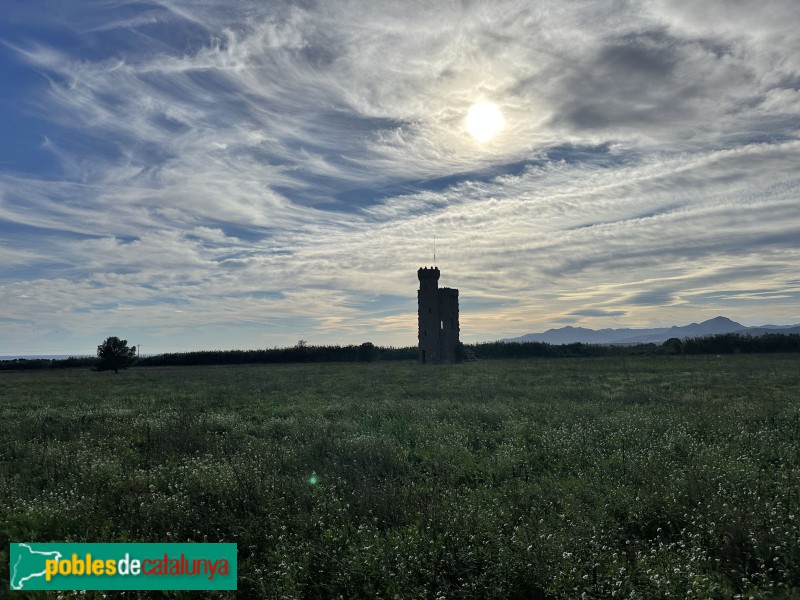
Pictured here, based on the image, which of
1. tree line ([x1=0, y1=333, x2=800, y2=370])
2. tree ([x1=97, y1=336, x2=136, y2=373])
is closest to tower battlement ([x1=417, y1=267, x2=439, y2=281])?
tree line ([x1=0, y1=333, x2=800, y2=370])

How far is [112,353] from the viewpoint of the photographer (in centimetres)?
5684

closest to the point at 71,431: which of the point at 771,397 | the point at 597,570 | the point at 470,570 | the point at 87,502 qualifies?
the point at 87,502

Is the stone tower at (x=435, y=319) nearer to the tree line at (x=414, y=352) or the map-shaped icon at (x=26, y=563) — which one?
the tree line at (x=414, y=352)

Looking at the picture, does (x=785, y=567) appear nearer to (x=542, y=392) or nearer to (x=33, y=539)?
(x=33, y=539)

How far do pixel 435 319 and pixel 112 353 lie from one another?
37.5 meters

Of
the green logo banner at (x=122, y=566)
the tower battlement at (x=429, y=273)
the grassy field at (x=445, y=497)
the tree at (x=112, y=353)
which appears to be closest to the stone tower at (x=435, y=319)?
the tower battlement at (x=429, y=273)

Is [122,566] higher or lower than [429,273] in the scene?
lower

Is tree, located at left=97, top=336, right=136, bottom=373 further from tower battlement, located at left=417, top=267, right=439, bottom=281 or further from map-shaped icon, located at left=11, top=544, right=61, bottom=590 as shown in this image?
map-shaped icon, located at left=11, top=544, right=61, bottom=590

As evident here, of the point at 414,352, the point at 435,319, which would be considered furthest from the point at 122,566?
the point at 414,352

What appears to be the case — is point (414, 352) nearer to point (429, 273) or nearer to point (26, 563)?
point (429, 273)

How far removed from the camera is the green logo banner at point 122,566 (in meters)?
6.94

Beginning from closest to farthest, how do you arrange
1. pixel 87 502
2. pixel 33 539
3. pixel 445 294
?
pixel 33 539 → pixel 87 502 → pixel 445 294

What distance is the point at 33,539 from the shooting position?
316 inches

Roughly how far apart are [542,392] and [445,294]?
40392mm
